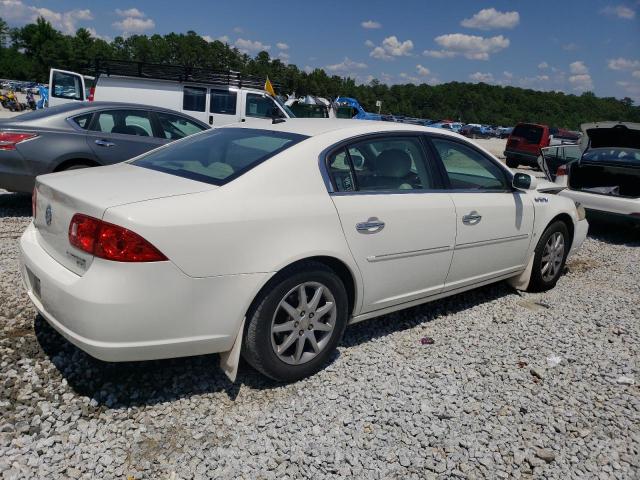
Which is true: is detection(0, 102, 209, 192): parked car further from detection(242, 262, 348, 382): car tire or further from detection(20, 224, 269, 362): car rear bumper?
detection(242, 262, 348, 382): car tire

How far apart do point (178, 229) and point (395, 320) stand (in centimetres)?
221

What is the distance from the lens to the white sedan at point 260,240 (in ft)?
7.79

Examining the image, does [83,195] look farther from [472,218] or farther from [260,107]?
[260,107]

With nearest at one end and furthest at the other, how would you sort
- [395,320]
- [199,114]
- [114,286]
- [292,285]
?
[114,286] → [292,285] → [395,320] → [199,114]

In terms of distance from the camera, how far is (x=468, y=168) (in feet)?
13.5

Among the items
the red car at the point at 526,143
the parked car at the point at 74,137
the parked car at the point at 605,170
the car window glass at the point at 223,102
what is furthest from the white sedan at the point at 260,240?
the red car at the point at 526,143

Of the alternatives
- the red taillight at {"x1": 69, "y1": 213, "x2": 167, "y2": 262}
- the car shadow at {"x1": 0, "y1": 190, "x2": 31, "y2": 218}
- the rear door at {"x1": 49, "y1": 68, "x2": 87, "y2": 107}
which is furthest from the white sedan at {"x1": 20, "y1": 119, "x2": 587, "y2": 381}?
the rear door at {"x1": 49, "y1": 68, "x2": 87, "y2": 107}

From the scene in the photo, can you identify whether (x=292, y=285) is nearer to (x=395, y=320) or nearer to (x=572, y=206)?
(x=395, y=320)

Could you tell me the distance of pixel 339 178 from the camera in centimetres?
311

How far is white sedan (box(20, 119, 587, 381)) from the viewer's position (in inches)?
93.5

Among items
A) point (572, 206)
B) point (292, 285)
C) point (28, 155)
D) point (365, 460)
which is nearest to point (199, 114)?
point (28, 155)

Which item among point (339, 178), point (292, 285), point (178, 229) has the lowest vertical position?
point (292, 285)

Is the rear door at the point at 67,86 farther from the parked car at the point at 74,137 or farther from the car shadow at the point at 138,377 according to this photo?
the car shadow at the point at 138,377

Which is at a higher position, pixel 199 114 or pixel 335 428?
pixel 199 114
